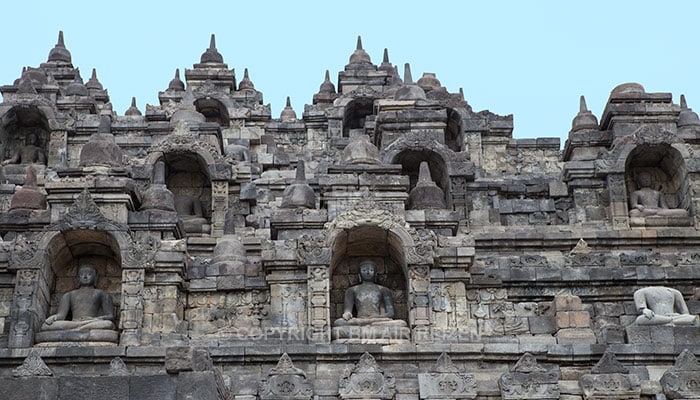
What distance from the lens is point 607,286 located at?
33.4 metres

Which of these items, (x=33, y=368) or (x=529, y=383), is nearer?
(x=33, y=368)

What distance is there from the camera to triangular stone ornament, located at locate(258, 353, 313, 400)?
93.7ft

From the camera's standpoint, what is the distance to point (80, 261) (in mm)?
33875

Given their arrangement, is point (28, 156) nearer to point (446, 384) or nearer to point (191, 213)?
point (191, 213)

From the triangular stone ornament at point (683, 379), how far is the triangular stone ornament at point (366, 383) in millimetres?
5446

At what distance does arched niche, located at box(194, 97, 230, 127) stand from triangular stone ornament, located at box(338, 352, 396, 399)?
22.4 metres

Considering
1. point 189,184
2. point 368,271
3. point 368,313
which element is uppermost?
point 189,184

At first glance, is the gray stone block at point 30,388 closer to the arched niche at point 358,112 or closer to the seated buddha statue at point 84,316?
the seated buddha statue at point 84,316

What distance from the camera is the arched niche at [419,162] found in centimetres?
4147

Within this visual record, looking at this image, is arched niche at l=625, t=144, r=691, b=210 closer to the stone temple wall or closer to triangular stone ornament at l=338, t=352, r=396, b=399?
the stone temple wall

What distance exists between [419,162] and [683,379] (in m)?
14.7

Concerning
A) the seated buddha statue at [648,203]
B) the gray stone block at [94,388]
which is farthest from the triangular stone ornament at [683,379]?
the gray stone block at [94,388]

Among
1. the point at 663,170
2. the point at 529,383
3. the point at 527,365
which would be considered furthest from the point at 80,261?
the point at 663,170

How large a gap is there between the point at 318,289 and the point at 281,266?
0.99 metres
